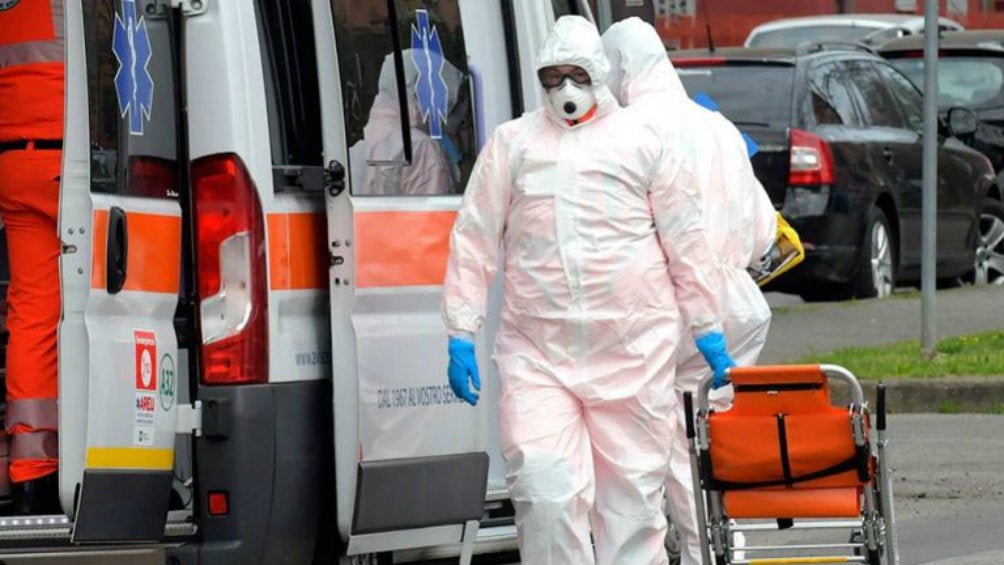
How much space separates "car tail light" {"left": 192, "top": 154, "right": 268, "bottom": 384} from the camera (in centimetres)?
627

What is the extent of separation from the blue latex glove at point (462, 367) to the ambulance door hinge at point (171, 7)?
1082 mm

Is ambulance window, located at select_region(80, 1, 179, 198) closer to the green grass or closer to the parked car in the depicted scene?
the green grass

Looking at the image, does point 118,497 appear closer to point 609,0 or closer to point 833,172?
point 609,0

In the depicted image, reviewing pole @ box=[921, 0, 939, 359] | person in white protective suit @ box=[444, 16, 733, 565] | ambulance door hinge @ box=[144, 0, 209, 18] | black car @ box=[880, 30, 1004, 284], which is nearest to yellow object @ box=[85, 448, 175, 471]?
person in white protective suit @ box=[444, 16, 733, 565]

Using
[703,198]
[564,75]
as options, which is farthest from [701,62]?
[564,75]

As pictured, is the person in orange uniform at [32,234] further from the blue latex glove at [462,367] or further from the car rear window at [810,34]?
the car rear window at [810,34]

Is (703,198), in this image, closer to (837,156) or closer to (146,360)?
(146,360)

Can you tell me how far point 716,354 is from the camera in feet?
A: 22.6

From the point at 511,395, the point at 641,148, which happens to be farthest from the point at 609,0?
the point at 511,395

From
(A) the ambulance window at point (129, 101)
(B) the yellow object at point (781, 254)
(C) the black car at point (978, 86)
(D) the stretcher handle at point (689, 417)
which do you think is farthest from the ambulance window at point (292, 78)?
(C) the black car at point (978, 86)

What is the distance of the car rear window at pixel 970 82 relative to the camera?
63.1ft

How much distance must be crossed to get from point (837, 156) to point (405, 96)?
8.44 m

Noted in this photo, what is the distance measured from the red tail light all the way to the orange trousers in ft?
27.1

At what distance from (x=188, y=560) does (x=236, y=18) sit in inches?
52.1
